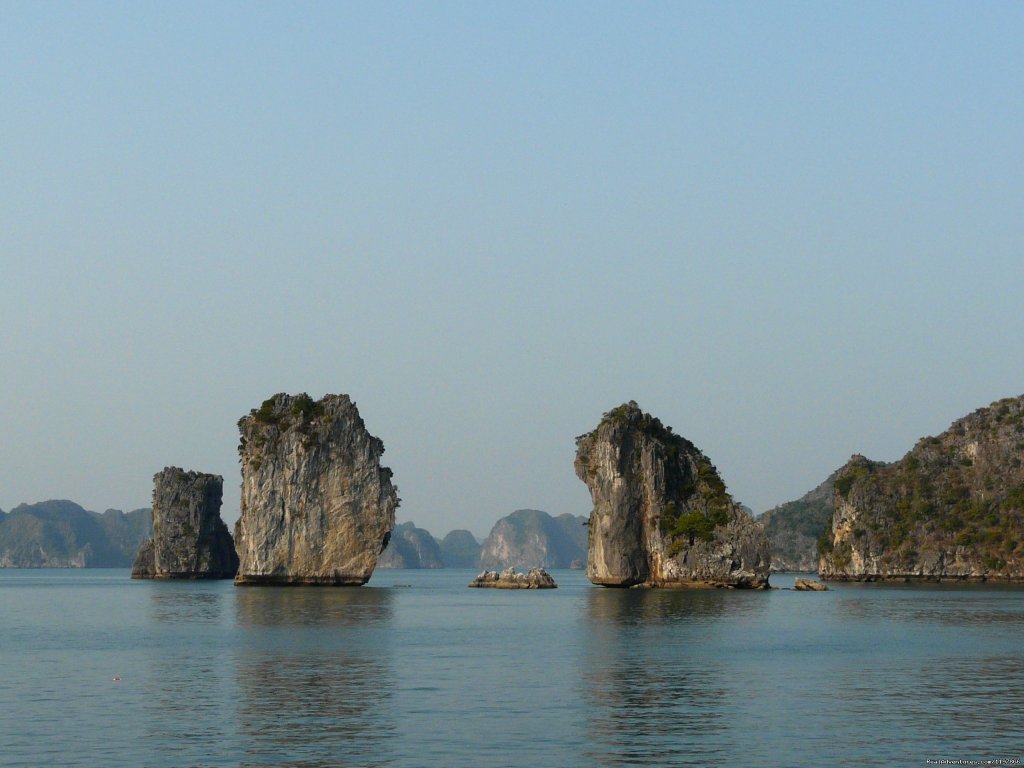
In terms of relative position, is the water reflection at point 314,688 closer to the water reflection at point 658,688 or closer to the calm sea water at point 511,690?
the calm sea water at point 511,690

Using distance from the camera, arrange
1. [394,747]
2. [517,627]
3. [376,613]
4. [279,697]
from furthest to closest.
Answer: [376,613], [517,627], [279,697], [394,747]

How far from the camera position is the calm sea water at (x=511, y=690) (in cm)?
4709

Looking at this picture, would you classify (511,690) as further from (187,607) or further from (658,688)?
(187,607)

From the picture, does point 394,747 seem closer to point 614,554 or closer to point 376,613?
A: point 376,613

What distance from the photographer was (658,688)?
65812mm

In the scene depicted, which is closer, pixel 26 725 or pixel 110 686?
pixel 26 725

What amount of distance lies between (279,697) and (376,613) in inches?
2824

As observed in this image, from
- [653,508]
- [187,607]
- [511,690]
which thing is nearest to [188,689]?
[511,690]

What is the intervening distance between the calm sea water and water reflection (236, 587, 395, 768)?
0.17m

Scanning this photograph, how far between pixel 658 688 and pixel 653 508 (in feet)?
418

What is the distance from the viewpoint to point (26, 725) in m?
52.6

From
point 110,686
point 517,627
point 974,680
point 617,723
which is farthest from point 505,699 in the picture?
point 517,627

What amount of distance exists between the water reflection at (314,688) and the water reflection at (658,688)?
322 inches

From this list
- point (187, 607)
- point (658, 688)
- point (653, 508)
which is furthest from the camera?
point (653, 508)
